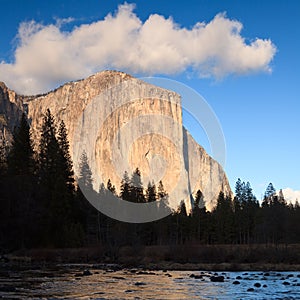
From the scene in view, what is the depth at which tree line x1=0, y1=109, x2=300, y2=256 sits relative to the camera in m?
46.6

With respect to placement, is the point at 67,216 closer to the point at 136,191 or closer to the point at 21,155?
the point at 21,155


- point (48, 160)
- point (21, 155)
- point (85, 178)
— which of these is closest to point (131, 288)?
point (48, 160)

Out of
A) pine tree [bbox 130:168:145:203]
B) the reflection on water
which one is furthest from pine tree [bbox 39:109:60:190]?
the reflection on water

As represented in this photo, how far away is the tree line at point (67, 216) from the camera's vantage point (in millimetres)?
A: 46594

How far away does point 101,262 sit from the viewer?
42.9 meters

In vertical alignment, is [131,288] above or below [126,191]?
below

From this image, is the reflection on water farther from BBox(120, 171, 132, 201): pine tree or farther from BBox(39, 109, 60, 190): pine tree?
BBox(120, 171, 132, 201): pine tree

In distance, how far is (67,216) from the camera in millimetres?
52562

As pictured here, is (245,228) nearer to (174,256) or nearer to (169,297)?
(174,256)

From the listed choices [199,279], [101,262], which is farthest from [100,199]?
[199,279]

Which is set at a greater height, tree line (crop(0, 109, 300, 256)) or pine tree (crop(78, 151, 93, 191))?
pine tree (crop(78, 151, 93, 191))

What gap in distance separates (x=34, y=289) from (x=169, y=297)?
5879mm

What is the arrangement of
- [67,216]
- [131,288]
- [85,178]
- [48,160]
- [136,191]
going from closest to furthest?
[131,288] < [67,216] < [48,160] < [85,178] < [136,191]

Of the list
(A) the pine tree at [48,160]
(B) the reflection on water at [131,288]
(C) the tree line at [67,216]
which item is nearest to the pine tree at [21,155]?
(C) the tree line at [67,216]
